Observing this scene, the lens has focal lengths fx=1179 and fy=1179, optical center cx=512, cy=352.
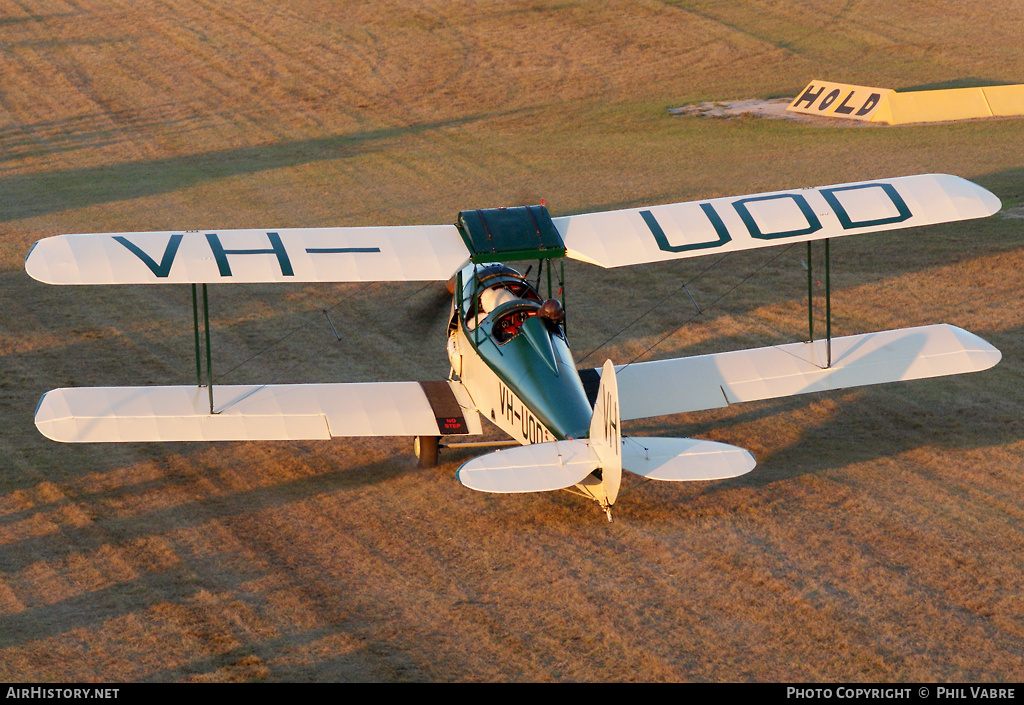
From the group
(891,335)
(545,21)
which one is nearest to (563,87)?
(545,21)

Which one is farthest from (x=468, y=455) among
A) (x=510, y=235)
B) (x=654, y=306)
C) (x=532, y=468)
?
(x=654, y=306)

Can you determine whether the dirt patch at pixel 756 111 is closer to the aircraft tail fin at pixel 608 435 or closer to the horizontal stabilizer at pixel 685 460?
the horizontal stabilizer at pixel 685 460

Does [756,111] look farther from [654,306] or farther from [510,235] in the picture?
[510,235]

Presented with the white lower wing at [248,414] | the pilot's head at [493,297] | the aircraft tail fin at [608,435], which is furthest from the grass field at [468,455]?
the pilot's head at [493,297]

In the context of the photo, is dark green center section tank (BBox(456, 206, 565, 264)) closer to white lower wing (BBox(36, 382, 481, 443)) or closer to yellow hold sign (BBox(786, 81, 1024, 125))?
white lower wing (BBox(36, 382, 481, 443))

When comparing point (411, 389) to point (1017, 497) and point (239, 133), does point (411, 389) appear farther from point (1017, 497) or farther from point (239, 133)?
point (239, 133)
